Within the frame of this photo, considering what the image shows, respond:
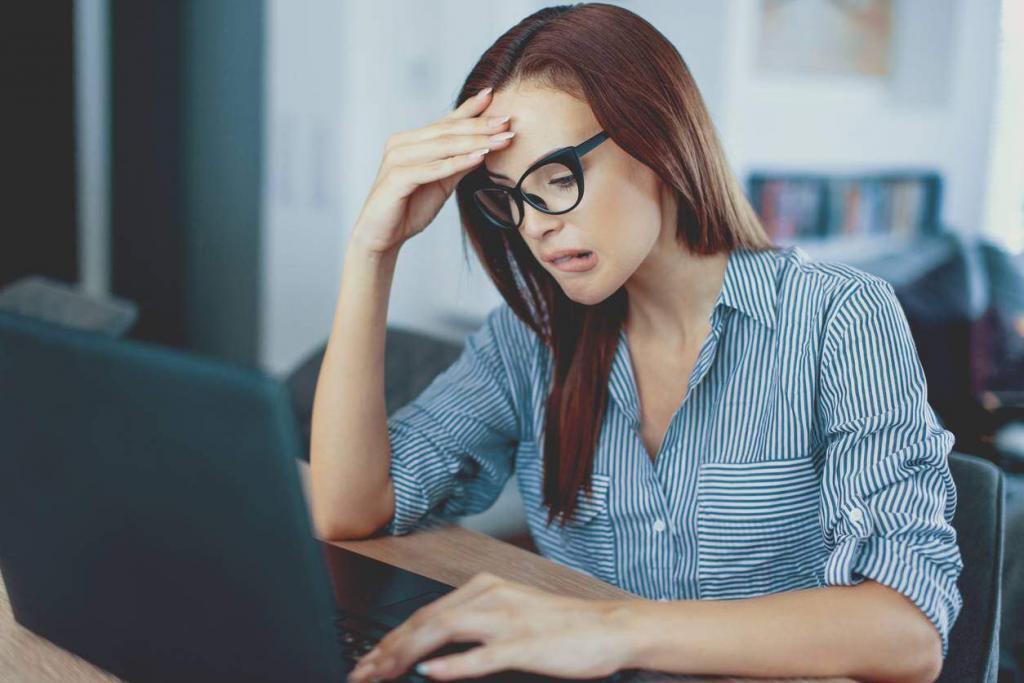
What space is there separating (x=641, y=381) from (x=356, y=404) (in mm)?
347

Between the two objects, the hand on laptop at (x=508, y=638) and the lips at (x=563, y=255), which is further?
the lips at (x=563, y=255)

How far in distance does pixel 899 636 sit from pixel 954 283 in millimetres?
3163

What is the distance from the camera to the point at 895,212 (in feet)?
15.4

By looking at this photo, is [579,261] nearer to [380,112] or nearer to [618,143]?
[618,143]

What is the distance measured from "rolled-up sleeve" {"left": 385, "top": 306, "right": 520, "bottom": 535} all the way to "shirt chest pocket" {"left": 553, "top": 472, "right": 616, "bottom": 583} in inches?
4.7

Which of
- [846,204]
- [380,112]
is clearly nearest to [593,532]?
[380,112]

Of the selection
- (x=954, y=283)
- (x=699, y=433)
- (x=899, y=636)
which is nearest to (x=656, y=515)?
(x=699, y=433)

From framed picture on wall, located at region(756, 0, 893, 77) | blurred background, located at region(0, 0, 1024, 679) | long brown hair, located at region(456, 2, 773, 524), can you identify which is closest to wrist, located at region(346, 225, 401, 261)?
long brown hair, located at region(456, 2, 773, 524)

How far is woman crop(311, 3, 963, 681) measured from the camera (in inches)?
38.9

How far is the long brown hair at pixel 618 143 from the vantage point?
1.10 m

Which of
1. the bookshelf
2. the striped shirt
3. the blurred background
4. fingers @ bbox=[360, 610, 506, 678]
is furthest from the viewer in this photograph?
the bookshelf

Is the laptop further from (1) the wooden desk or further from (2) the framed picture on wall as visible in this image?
(2) the framed picture on wall

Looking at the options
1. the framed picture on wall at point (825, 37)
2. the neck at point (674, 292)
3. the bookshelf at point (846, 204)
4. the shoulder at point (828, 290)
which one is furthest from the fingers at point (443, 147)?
the framed picture on wall at point (825, 37)

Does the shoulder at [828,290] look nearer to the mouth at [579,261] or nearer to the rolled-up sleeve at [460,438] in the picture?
the mouth at [579,261]
